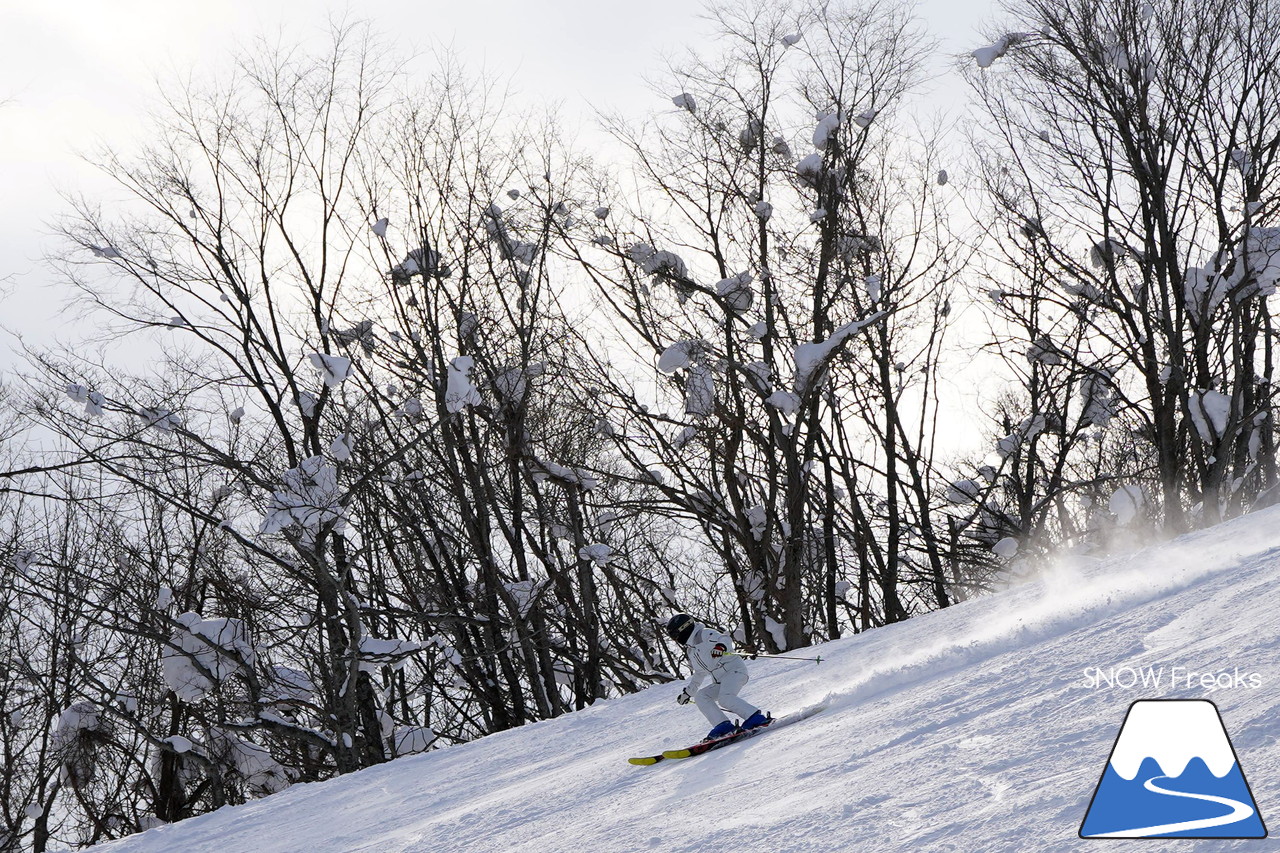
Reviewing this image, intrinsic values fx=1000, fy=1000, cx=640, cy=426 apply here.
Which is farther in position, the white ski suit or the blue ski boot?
the white ski suit

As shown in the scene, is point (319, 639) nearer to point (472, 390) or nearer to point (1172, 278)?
point (472, 390)

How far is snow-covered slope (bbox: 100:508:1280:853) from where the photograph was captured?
2.72 m

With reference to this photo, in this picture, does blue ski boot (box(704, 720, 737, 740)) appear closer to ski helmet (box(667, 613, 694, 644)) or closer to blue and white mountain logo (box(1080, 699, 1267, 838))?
ski helmet (box(667, 613, 694, 644))

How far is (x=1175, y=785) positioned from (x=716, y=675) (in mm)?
3666

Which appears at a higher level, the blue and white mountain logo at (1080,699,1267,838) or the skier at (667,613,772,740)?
the skier at (667,613,772,740)

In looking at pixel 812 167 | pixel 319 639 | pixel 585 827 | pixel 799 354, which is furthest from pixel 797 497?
pixel 585 827

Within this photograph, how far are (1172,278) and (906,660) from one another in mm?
8433

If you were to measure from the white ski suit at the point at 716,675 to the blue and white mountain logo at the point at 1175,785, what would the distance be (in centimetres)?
318

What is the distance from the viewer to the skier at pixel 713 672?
576 cm

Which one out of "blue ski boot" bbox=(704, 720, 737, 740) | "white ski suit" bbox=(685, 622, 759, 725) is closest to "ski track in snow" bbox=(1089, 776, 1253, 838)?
"blue ski boot" bbox=(704, 720, 737, 740)
